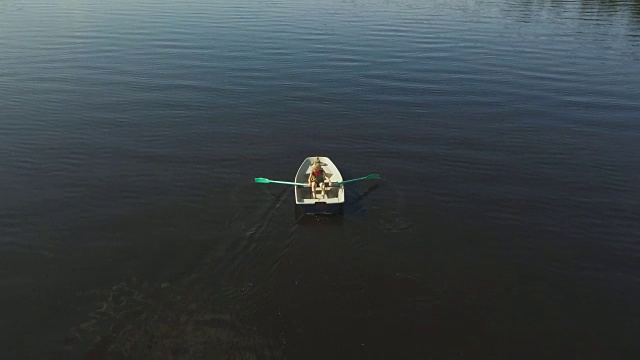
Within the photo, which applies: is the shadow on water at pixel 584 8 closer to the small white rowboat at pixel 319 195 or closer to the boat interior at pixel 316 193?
the small white rowboat at pixel 319 195

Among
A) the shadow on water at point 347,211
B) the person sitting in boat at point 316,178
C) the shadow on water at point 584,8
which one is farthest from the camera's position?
the shadow on water at point 584,8

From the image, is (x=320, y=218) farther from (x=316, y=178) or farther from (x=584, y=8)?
(x=584, y=8)

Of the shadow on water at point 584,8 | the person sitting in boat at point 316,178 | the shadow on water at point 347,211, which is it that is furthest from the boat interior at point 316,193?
the shadow on water at point 584,8

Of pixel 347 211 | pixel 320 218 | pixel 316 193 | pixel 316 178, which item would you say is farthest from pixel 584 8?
pixel 320 218

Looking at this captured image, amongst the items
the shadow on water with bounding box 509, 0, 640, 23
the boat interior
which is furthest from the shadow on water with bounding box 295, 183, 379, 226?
the shadow on water with bounding box 509, 0, 640, 23

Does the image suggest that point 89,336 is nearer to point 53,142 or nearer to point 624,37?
point 53,142

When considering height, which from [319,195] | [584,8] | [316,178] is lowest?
[319,195]
